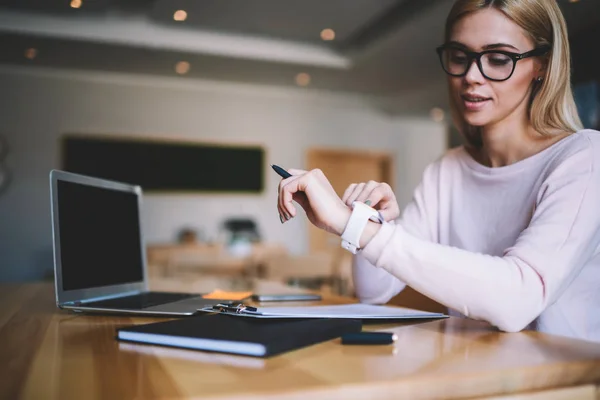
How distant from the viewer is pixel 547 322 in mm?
1023

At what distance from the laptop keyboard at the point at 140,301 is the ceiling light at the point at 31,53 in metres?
4.75

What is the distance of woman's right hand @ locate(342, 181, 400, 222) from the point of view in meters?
0.99

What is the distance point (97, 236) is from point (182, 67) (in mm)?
4905

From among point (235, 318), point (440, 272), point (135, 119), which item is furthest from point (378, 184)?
point (135, 119)

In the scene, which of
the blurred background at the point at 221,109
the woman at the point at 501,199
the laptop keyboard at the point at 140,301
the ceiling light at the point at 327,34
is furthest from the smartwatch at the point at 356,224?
the ceiling light at the point at 327,34

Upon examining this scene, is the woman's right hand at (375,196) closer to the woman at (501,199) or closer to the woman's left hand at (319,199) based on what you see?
the woman at (501,199)

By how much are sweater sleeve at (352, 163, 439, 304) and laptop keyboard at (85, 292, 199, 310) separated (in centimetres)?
40

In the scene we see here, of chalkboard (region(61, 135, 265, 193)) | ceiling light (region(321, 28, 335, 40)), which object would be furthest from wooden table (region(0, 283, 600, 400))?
chalkboard (region(61, 135, 265, 193))

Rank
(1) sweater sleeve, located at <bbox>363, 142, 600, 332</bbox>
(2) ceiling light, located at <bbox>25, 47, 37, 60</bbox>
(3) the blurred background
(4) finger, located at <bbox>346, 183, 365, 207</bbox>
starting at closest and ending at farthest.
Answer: (1) sweater sleeve, located at <bbox>363, 142, 600, 332</bbox> → (4) finger, located at <bbox>346, 183, 365, 207</bbox> → (3) the blurred background → (2) ceiling light, located at <bbox>25, 47, 37, 60</bbox>

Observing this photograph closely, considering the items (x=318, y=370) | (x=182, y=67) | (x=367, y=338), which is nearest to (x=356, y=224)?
(x=367, y=338)

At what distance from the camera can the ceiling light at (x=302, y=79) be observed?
19.6ft

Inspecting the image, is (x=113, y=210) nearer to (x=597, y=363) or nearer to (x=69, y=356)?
(x=69, y=356)

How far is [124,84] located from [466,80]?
5.74 m

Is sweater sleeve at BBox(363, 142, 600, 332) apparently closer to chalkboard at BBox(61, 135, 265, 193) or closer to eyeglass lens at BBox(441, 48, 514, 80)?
eyeglass lens at BBox(441, 48, 514, 80)
